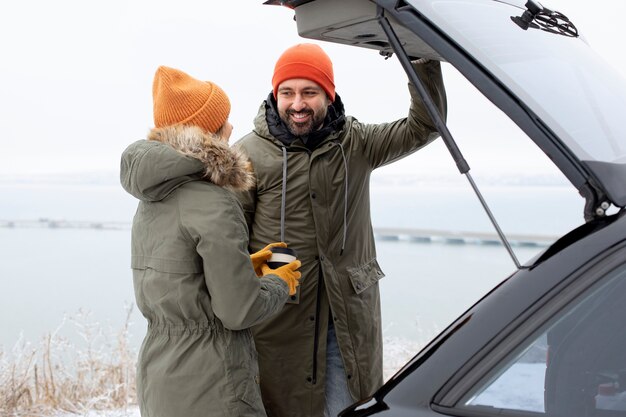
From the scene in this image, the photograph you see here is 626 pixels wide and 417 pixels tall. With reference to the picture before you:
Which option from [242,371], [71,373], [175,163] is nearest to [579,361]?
[242,371]

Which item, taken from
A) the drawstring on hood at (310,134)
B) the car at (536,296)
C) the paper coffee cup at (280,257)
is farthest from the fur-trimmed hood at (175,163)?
the car at (536,296)

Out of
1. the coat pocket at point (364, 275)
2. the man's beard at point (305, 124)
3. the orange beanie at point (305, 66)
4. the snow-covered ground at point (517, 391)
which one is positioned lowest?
the coat pocket at point (364, 275)

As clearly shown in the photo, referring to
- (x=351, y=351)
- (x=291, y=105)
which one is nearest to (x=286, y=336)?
(x=351, y=351)

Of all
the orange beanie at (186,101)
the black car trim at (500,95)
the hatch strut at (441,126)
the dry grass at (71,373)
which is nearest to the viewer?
the black car trim at (500,95)

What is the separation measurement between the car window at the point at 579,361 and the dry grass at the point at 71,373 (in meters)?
3.26

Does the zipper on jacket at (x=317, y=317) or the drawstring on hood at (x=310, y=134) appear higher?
the drawstring on hood at (x=310, y=134)

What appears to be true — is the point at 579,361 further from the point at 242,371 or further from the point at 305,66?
the point at 305,66

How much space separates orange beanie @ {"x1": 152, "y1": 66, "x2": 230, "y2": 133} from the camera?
6.06 ft

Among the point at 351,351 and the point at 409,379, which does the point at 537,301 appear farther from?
the point at 351,351

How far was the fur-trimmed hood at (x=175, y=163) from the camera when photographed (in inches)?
67.5

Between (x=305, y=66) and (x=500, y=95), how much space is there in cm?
115

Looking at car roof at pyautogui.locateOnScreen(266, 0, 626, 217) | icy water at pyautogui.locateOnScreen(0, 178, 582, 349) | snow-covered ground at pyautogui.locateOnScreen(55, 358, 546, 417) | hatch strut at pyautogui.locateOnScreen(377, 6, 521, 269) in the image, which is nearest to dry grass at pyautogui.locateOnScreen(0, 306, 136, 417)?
icy water at pyautogui.locateOnScreen(0, 178, 582, 349)

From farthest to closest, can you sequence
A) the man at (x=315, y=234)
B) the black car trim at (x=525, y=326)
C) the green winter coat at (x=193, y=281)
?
the man at (x=315, y=234) < the green winter coat at (x=193, y=281) < the black car trim at (x=525, y=326)

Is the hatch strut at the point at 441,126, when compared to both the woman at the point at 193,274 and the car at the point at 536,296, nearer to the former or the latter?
the car at the point at 536,296
